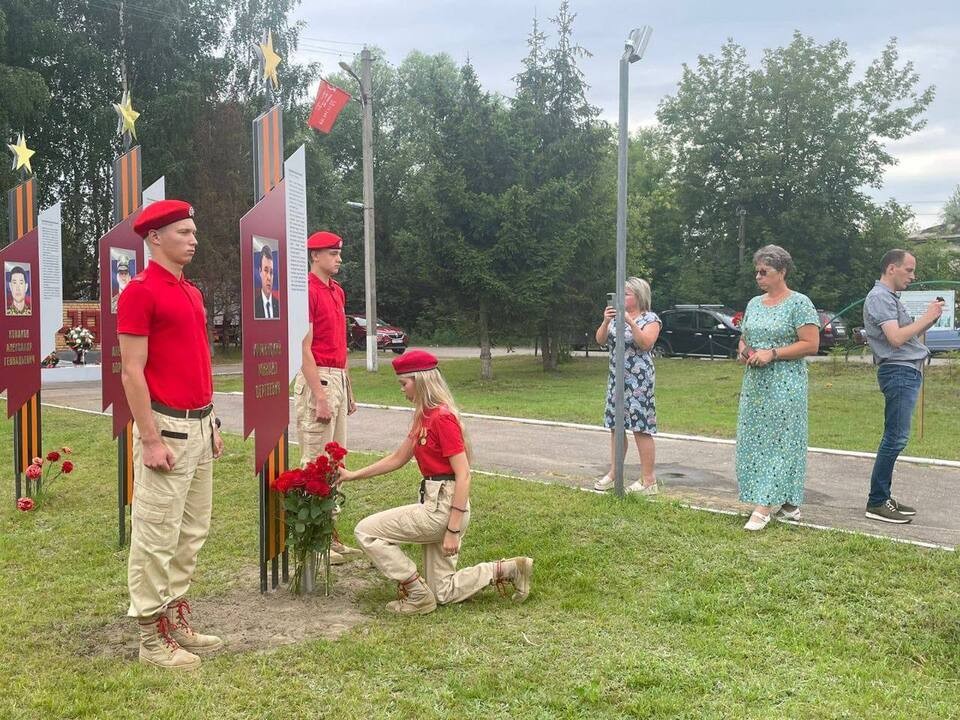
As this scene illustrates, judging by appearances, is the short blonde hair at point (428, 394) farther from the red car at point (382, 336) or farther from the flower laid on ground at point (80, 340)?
the red car at point (382, 336)

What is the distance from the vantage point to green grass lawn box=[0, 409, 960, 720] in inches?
141

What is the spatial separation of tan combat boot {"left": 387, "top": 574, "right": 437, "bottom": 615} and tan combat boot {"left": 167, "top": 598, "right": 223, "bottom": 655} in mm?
913

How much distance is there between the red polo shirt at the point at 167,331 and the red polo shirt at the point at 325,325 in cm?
152

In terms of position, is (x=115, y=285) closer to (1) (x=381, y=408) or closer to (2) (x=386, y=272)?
(1) (x=381, y=408)

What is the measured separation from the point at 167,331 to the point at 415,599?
185 cm

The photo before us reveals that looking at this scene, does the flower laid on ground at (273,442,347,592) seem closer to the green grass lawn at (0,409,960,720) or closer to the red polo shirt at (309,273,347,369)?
the green grass lawn at (0,409,960,720)

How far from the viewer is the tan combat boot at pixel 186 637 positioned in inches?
165

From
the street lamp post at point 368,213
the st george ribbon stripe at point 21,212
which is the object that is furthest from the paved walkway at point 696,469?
the street lamp post at point 368,213

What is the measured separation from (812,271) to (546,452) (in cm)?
2932

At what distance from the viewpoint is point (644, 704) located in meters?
3.50

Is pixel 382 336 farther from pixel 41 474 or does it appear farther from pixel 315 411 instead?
pixel 315 411

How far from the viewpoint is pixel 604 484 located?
24.0ft

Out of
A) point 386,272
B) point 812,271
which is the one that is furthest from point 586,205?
point 386,272

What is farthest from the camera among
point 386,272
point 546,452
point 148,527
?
point 386,272
